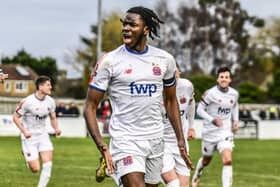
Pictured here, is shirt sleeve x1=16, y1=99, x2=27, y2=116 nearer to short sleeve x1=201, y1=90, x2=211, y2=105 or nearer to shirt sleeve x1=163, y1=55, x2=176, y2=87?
short sleeve x1=201, y1=90, x2=211, y2=105

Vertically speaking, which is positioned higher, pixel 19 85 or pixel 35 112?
pixel 35 112

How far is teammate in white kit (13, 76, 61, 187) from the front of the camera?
16.3m

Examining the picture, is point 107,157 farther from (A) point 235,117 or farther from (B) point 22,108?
(A) point 235,117

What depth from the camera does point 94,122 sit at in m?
8.42

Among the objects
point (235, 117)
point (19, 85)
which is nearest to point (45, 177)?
point (235, 117)

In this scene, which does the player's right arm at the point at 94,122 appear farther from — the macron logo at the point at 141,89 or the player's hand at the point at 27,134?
the player's hand at the point at 27,134

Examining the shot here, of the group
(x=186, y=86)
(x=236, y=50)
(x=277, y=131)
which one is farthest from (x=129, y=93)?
(x=236, y=50)

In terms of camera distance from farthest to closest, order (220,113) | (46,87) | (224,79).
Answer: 1. (220,113)
2. (46,87)
3. (224,79)

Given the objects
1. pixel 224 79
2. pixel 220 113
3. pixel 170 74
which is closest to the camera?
pixel 170 74

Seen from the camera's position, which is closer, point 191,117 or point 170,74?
point 170,74

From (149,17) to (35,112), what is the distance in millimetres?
8070

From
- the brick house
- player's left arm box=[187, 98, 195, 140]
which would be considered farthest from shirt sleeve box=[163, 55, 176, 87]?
the brick house

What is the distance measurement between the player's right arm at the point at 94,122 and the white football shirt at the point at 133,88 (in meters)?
0.11

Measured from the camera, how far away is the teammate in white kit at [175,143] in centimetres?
1189
